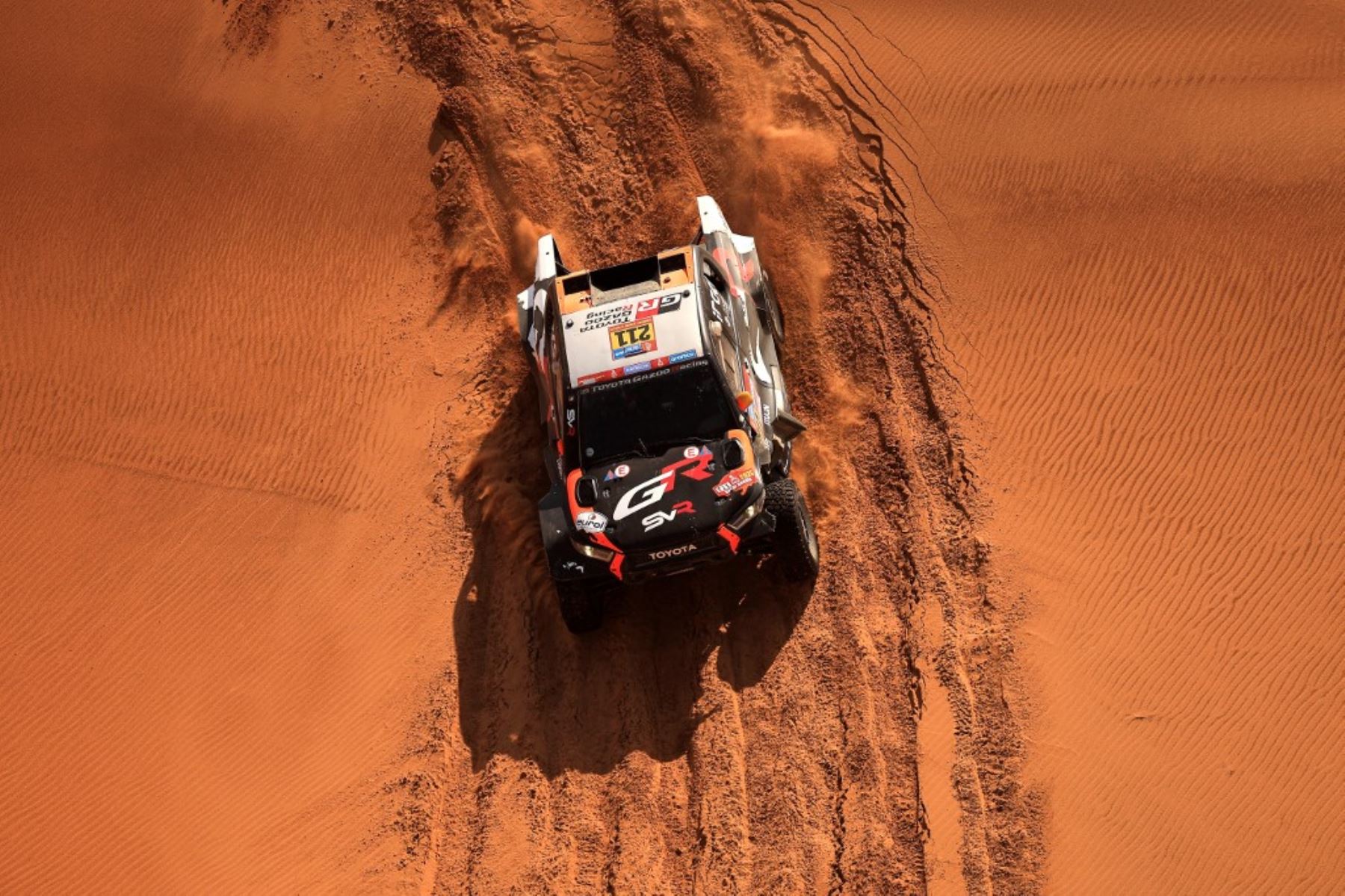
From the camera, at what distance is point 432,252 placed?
1277 centimetres

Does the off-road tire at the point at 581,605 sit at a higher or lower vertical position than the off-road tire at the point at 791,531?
lower

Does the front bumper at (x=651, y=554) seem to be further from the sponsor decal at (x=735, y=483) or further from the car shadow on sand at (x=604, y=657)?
the car shadow on sand at (x=604, y=657)

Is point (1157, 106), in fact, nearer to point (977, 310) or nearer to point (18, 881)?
point (977, 310)

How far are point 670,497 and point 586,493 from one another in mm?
664

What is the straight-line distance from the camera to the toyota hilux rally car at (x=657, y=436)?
9328mm

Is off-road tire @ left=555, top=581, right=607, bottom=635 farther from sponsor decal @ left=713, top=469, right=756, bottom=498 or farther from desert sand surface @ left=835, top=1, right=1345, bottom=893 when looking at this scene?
desert sand surface @ left=835, top=1, right=1345, bottom=893

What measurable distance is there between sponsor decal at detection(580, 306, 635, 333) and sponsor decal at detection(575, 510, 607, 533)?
160 centimetres

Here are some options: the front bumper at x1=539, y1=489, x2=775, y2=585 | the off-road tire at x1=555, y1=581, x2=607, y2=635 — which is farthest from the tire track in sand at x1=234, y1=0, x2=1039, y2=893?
the front bumper at x1=539, y1=489, x2=775, y2=585

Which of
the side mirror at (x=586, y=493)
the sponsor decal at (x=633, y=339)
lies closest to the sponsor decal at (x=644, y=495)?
the side mirror at (x=586, y=493)

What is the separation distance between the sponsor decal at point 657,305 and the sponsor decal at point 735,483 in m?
1.55

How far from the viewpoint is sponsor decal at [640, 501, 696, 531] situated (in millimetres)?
9281

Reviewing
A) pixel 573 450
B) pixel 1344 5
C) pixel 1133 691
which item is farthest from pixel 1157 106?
pixel 573 450

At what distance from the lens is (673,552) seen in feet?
30.4

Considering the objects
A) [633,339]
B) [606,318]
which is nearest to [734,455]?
[633,339]
